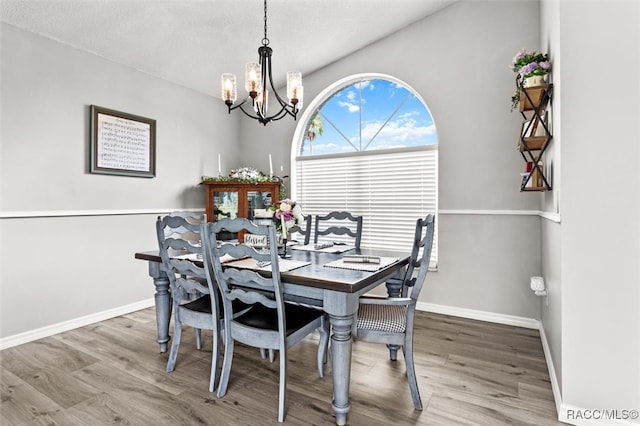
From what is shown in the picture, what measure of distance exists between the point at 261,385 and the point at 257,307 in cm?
47

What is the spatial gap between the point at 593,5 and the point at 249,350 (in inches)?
114

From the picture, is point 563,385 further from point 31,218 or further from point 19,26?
point 19,26

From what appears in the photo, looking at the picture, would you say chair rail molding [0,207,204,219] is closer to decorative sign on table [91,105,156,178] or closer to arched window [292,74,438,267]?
decorative sign on table [91,105,156,178]

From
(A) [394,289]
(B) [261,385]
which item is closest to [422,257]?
(A) [394,289]

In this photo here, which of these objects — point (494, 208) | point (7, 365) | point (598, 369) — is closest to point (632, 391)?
point (598, 369)

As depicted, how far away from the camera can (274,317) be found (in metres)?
1.99

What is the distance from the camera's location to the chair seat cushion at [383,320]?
6.17ft

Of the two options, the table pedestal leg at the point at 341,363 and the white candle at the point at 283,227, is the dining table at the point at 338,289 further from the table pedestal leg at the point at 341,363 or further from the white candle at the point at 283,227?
the white candle at the point at 283,227

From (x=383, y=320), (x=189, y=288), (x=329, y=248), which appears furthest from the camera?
(x=329, y=248)

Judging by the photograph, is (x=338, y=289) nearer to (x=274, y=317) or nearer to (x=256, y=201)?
(x=274, y=317)

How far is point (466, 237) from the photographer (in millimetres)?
3279

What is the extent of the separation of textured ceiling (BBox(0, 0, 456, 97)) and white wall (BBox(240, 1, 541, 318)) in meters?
0.36

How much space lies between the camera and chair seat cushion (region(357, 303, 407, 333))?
188 centimetres

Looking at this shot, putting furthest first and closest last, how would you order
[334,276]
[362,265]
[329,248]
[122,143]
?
[122,143] → [329,248] → [362,265] → [334,276]
